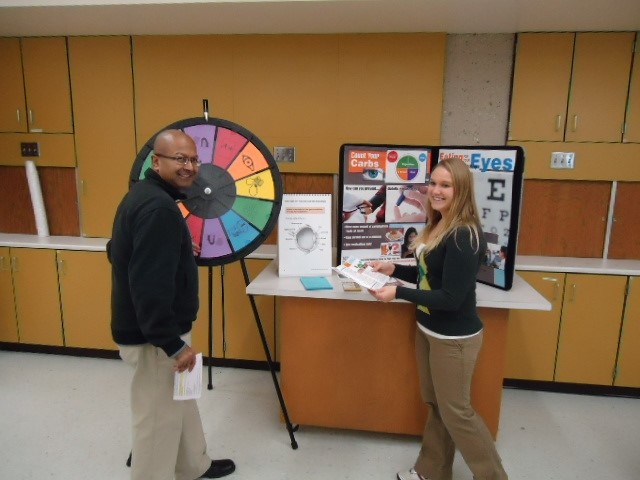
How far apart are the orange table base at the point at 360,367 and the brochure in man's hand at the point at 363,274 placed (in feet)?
0.97

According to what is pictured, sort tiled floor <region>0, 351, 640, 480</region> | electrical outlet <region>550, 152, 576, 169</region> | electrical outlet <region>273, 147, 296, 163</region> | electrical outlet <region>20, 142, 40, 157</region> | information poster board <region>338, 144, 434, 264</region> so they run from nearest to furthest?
tiled floor <region>0, 351, 640, 480</region>
information poster board <region>338, 144, 434, 264</region>
electrical outlet <region>550, 152, 576, 169</region>
electrical outlet <region>273, 147, 296, 163</region>
electrical outlet <region>20, 142, 40, 157</region>

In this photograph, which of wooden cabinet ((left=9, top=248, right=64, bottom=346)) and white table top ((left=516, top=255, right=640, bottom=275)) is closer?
white table top ((left=516, top=255, right=640, bottom=275))

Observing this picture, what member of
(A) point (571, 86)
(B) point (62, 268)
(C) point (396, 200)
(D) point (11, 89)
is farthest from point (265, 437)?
(D) point (11, 89)

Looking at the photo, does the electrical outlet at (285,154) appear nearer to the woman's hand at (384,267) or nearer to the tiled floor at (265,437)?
the woman's hand at (384,267)

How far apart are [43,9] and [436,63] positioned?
2.43 m

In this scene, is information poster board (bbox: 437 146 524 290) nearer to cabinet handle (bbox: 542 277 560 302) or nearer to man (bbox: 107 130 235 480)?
cabinet handle (bbox: 542 277 560 302)

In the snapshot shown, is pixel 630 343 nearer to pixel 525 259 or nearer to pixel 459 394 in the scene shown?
pixel 525 259

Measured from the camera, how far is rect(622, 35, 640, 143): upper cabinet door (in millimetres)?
2941

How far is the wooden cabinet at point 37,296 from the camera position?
11.0 feet

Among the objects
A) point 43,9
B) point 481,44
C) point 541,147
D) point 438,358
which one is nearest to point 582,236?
point 541,147

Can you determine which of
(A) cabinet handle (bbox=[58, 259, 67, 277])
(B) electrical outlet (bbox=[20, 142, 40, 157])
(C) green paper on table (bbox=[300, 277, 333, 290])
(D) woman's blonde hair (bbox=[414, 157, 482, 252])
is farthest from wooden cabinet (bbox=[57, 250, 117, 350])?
(D) woman's blonde hair (bbox=[414, 157, 482, 252])

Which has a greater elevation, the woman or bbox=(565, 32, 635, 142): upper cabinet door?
bbox=(565, 32, 635, 142): upper cabinet door

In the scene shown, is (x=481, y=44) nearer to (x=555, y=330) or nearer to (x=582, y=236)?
(x=582, y=236)

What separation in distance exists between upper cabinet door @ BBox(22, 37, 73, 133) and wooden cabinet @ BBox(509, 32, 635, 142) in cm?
320
